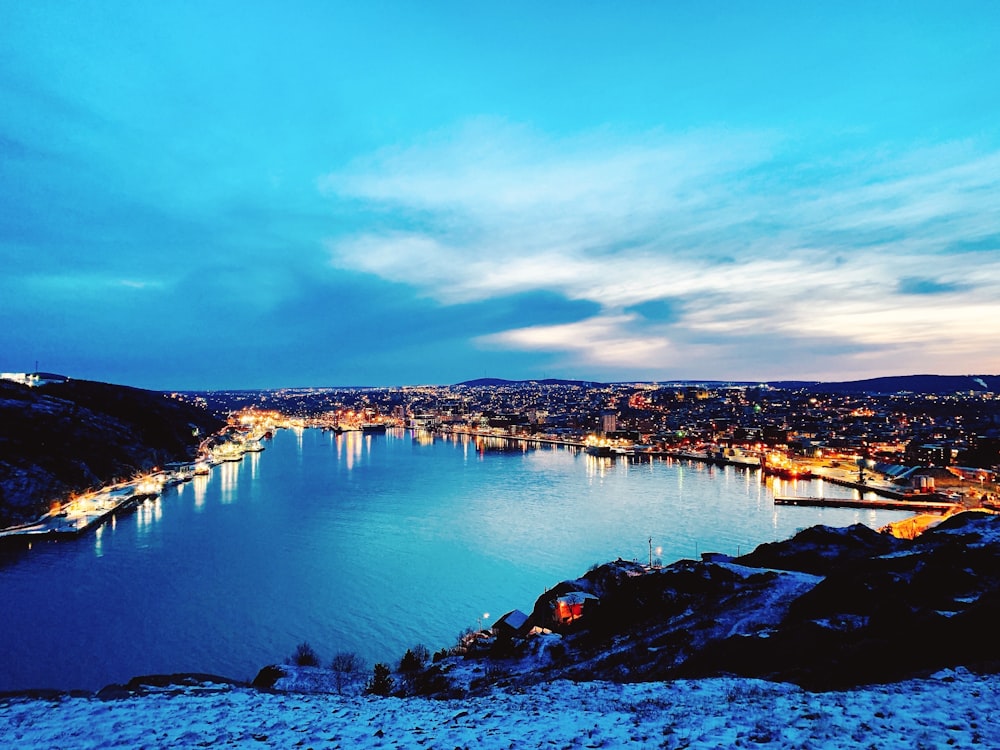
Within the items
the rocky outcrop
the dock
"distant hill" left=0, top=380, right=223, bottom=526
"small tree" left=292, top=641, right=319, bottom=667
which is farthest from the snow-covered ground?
the dock

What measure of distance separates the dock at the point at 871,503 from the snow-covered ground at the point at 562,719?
4175 cm

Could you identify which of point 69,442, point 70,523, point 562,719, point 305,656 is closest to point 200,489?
point 69,442

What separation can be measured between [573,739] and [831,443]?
83.5 m

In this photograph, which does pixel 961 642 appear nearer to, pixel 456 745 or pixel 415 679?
pixel 456 745

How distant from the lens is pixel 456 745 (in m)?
4.89

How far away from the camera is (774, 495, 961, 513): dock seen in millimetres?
40344

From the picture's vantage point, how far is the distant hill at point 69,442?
112ft

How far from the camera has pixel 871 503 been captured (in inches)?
1679

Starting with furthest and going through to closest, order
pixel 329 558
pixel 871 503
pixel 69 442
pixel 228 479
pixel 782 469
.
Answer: pixel 782 469 < pixel 228 479 < pixel 871 503 < pixel 69 442 < pixel 329 558

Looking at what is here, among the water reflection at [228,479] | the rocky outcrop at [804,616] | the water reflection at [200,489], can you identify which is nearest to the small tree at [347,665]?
the rocky outcrop at [804,616]

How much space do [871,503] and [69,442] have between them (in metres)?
60.8

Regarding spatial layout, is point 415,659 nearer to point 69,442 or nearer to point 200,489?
point 69,442

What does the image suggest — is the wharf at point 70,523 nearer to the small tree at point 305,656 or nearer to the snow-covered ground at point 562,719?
the small tree at point 305,656

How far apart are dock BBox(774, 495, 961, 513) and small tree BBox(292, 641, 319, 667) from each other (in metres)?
37.1
